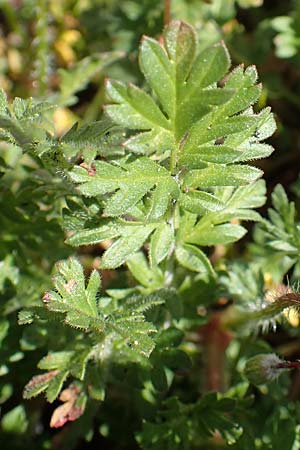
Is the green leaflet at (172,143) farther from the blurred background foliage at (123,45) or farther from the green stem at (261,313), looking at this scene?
the blurred background foliage at (123,45)

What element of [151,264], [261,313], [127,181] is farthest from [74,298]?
[261,313]

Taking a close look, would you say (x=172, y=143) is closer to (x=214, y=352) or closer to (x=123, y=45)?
(x=214, y=352)

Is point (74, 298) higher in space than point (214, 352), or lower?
higher

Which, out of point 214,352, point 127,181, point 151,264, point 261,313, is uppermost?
point 127,181

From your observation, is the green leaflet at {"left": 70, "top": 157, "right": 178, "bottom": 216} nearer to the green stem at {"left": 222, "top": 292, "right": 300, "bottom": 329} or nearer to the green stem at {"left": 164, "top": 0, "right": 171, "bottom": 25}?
the green stem at {"left": 222, "top": 292, "right": 300, "bottom": 329}

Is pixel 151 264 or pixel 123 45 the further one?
pixel 123 45

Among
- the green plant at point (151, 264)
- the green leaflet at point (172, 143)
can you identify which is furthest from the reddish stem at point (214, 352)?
the green leaflet at point (172, 143)

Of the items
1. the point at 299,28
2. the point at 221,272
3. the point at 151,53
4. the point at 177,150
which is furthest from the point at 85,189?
the point at 299,28

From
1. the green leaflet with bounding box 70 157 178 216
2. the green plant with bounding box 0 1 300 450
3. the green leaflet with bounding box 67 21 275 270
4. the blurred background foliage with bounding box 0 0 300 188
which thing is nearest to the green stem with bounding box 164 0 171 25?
the blurred background foliage with bounding box 0 0 300 188
